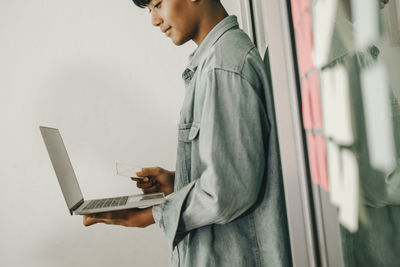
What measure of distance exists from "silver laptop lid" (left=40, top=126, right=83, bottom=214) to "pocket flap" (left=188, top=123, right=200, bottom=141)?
381mm

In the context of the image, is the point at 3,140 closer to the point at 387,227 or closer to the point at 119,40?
the point at 119,40

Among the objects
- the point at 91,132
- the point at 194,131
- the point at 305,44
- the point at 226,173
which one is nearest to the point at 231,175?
the point at 226,173

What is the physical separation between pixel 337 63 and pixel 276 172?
332 mm

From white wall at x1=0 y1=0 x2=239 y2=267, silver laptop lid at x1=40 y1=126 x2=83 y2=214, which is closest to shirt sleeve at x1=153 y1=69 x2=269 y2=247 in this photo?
silver laptop lid at x1=40 y1=126 x2=83 y2=214

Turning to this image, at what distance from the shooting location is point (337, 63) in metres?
0.47

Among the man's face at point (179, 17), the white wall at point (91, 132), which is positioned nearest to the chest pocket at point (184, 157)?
the man's face at point (179, 17)

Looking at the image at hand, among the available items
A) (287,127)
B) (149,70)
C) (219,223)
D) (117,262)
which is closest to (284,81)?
(287,127)

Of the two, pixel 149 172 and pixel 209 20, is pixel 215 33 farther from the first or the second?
pixel 149 172

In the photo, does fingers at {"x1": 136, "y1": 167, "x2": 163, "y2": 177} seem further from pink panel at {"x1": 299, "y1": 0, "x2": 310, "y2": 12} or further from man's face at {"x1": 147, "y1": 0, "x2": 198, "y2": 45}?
pink panel at {"x1": 299, "y1": 0, "x2": 310, "y2": 12}

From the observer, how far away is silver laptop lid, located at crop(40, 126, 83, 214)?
949 millimetres

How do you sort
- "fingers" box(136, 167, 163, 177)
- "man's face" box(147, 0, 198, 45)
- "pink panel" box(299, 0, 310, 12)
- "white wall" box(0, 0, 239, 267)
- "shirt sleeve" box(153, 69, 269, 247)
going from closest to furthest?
"pink panel" box(299, 0, 310, 12)
"shirt sleeve" box(153, 69, 269, 247)
"man's face" box(147, 0, 198, 45)
"fingers" box(136, 167, 163, 177)
"white wall" box(0, 0, 239, 267)

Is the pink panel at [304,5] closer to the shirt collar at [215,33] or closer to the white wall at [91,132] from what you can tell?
the shirt collar at [215,33]

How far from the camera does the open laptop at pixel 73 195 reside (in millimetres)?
851

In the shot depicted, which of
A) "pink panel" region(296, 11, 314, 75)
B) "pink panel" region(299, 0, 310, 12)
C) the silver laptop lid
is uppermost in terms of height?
"pink panel" region(299, 0, 310, 12)
